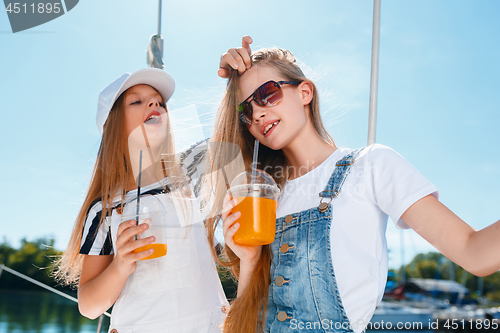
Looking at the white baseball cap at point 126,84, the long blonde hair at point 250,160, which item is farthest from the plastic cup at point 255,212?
the white baseball cap at point 126,84

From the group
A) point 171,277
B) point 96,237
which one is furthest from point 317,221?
point 96,237

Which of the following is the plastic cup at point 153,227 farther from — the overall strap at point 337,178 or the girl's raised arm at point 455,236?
the girl's raised arm at point 455,236

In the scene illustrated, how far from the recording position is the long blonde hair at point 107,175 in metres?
1.96

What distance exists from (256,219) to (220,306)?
25.3 inches

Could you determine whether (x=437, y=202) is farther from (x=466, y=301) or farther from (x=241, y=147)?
(x=466, y=301)

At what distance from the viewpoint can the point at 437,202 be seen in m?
1.25

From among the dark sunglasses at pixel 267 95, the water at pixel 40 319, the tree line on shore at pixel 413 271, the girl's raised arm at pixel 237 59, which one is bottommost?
the water at pixel 40 319

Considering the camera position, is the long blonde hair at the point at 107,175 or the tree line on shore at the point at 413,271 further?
the tree line on shore at the point at 413,271

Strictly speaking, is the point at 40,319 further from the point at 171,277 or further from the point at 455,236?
the point at 455,236

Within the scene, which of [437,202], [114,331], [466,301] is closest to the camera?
[437,202]

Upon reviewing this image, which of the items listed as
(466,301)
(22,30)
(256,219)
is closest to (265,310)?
(256,219)

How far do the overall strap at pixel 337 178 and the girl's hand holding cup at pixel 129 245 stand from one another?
74 centimetres

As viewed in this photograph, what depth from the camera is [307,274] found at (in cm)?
138

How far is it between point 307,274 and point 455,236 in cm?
53
